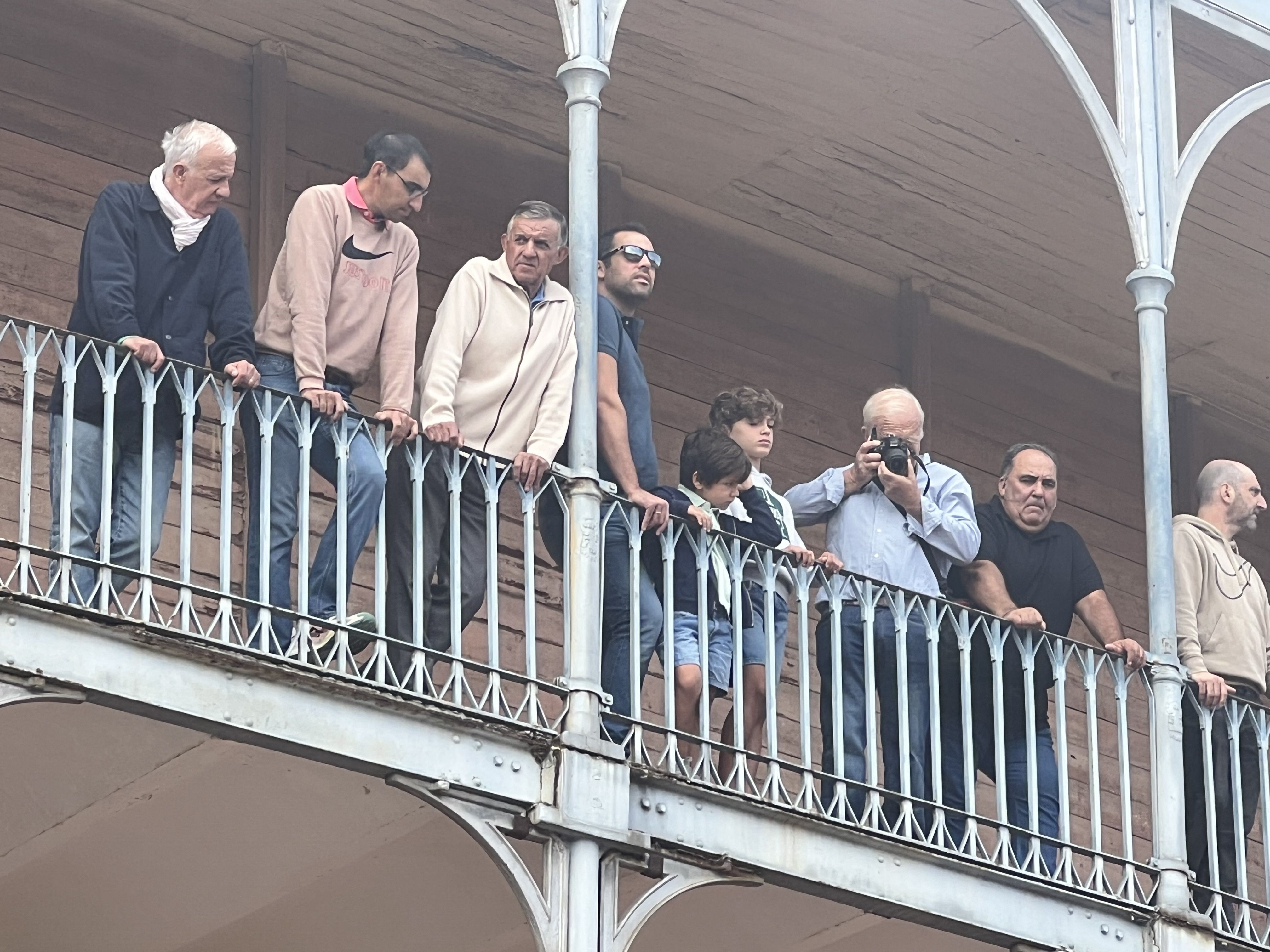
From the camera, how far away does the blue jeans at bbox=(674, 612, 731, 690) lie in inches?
366

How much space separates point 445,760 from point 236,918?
1.83 metres

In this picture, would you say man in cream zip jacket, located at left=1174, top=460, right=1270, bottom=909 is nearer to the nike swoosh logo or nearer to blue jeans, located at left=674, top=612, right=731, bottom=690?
blue jeans, located at left=674, top=612, right=731, bottom=690

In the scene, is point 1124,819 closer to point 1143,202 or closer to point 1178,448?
point 1143,202

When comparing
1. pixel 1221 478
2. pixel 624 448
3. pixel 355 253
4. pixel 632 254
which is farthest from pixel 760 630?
pixel 1221 478

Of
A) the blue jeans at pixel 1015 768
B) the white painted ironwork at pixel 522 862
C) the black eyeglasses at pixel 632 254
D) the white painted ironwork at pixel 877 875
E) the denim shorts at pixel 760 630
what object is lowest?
the white painted ironwork at pixel 522 862

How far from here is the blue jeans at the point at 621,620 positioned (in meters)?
9.13

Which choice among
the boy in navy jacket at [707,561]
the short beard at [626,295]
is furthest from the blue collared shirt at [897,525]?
the short beard at [626,295]

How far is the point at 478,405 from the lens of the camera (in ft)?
29.8

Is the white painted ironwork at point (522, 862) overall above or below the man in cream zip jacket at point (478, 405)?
below

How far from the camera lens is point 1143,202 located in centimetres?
1082

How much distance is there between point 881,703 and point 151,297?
317cm

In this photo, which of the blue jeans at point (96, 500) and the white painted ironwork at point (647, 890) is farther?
the white painted ironwork at point (647, 890)

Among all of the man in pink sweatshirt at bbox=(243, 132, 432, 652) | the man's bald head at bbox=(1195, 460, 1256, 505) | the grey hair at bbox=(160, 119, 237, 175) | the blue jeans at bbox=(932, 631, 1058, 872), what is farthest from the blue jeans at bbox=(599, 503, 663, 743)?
the man's bald head at bbox=(1195, 460, 1256, 505)

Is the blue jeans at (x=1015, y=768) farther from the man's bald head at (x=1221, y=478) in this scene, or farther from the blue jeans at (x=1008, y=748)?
the man's bald head at (x=1221, y=478)
